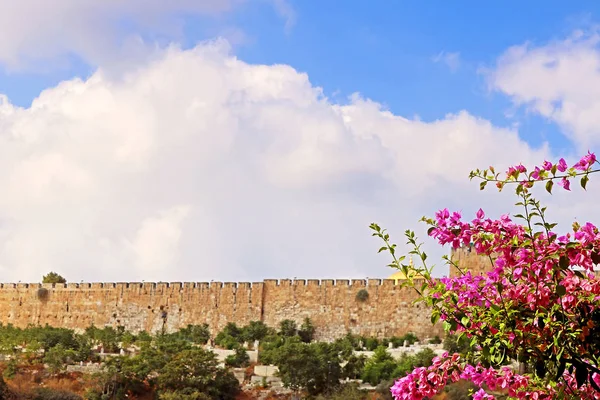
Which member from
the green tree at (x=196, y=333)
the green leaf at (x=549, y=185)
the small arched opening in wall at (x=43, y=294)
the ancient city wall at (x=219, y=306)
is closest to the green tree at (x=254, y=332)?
the ancient city wall at (x=219, y=306)

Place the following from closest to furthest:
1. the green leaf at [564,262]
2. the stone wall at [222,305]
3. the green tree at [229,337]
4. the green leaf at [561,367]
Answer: the green leaf at [561,367]
the green leaf at [564,262]
the green tree at [229,337]
the stone wall at [222,305]

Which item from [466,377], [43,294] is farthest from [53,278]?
[466,377]

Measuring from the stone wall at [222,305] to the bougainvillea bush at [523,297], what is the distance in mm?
27543

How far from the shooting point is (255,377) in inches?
1170

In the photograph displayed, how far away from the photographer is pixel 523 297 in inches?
187

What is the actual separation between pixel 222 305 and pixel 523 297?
3394cm

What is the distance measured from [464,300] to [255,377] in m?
25.5

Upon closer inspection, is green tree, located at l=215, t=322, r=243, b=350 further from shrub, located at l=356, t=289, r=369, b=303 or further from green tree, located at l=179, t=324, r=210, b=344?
shrub, located at l=356, t=289, r=369, b=303

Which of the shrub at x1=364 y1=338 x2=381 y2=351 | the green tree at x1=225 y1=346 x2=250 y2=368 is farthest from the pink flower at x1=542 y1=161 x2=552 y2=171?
the shrub at x1=364 y1=338 x2=381 y2=351

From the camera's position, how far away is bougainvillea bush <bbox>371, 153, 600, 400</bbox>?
4.56 metres

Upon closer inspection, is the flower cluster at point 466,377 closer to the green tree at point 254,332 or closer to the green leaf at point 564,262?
the green leaf at point 564,262

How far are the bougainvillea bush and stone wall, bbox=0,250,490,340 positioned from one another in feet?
90.4

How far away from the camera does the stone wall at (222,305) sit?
115 feet

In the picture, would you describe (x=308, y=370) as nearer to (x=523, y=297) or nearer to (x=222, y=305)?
(x=222, y=305)
